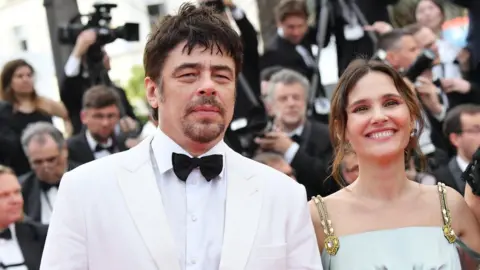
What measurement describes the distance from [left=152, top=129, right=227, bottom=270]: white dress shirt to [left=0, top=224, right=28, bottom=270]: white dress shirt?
95.4 inches

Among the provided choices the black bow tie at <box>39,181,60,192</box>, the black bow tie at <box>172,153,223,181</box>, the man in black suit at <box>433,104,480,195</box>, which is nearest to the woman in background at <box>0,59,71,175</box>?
the black bow tie at <box>39,181,60,192</box>

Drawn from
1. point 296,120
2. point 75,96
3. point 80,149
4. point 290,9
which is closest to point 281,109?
point 296,120

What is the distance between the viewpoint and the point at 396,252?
2.94m

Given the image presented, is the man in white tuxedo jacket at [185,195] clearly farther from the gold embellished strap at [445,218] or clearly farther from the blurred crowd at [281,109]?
the blurred crowd at [281,109]

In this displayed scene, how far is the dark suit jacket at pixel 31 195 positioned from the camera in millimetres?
5109

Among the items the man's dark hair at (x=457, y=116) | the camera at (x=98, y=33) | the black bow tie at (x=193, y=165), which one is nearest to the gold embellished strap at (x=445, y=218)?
the black bow tie at (x=193, y=165)

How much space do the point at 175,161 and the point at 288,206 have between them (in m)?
0.37

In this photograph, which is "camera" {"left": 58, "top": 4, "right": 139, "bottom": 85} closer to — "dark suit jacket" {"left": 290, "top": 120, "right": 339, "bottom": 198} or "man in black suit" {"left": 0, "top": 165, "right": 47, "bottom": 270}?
"man in black suit" {"left": 0, "top": 165, "right": 47, "bottom": 270}

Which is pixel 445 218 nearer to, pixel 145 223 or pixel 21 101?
pixel 145 223

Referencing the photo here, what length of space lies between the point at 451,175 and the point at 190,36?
3.21 meters

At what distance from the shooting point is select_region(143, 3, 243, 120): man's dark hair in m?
2.39

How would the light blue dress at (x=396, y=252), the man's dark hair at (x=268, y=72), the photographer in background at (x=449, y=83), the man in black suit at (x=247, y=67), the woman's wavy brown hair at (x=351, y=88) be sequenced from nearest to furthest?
1. the light blue dress at (x=396, y=252)
2. the woman's wavy brown hair at (x=351, y=88)
3. the man in black suit at (x=247, y=67)
4. the man's dark hair at (x=268, y=72)
5. the photographer in background at (x=449, y=83)

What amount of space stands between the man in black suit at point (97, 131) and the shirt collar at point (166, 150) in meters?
2.86

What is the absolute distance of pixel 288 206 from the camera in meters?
2.45
